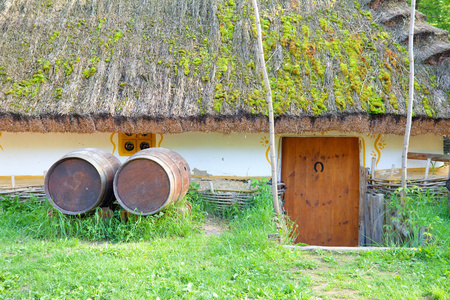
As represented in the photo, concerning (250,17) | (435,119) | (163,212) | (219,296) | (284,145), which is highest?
(250,17)

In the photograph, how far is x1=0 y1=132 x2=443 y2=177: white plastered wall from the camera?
619cm

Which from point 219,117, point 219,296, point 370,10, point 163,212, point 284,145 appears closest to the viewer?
point 219,296

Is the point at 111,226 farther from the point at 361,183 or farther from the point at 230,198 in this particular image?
the point at 361,183

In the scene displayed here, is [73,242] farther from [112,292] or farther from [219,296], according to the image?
[219,296]

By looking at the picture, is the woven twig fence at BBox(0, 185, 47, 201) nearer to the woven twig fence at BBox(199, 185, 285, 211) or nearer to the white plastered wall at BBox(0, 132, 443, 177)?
the white plastered wall at BBox(0, 132, 443, 177)

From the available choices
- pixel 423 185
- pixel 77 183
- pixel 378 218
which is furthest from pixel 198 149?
pixel 423 185

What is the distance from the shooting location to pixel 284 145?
6496mm

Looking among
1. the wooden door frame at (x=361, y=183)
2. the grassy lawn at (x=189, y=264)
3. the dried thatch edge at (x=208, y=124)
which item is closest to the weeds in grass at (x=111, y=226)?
the grassy lawn at (x=189, y=264)

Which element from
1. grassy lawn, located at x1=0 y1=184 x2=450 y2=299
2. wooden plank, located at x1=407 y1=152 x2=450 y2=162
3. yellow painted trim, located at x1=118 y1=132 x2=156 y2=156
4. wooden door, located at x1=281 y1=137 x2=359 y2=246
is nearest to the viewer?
grassy lawn, located at x1=0 y1=184 x2=450 y2=299

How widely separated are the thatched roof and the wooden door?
918 mm

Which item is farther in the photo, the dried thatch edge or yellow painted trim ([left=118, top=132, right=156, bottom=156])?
yellow painted trim ([left=118, top=132, right=156, bottom=156])

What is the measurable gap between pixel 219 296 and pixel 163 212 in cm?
179

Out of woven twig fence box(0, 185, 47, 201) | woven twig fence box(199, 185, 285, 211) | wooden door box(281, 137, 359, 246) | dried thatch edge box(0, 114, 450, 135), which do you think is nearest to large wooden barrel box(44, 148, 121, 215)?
dried thatch edge box(0, 114, 450, 135)

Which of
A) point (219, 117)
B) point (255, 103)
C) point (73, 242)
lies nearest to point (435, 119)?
point (255, 103)
